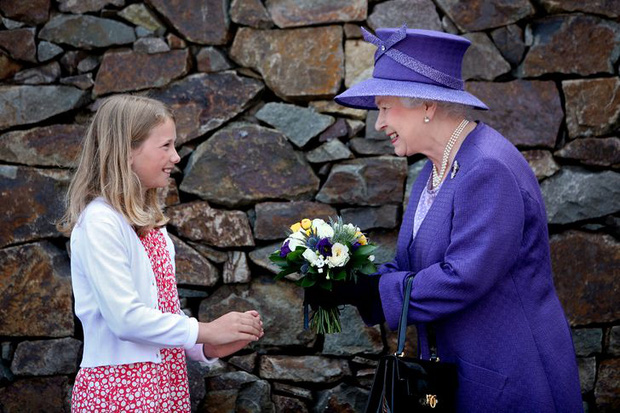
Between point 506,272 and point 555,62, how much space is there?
6.37 ft

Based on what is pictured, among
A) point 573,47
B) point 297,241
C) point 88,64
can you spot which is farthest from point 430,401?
point 88,64

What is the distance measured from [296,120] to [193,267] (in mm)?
1004

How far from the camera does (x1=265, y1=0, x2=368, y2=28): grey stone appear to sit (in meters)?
3.73

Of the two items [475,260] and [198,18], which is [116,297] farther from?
[198,18]

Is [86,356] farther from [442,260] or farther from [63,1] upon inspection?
[63,1]

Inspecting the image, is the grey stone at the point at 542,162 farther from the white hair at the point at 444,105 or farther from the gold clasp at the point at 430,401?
the gold clasp at the point at 430,401

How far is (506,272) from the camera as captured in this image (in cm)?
219

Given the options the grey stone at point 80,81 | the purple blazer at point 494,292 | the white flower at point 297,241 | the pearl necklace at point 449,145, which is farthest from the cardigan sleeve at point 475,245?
the grey stone at point 80,81

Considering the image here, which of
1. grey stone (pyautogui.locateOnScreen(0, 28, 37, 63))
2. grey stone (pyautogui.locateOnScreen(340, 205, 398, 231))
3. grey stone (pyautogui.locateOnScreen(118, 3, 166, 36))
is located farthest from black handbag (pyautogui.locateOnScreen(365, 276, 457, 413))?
grey stone (pyautogui.locateOnScreen(0, 28, 37, 63))

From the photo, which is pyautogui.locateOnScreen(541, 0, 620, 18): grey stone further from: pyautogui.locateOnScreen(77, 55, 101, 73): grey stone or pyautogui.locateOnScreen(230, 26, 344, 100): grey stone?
pyautogui.locateOnScreen(77, 55, 101, 73): grey stone

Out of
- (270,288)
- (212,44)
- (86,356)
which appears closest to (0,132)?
(212,44)

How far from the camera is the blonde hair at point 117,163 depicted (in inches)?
91.0

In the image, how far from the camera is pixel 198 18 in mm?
3783

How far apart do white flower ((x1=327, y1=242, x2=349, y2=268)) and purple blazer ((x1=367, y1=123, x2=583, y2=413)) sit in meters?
0.17
